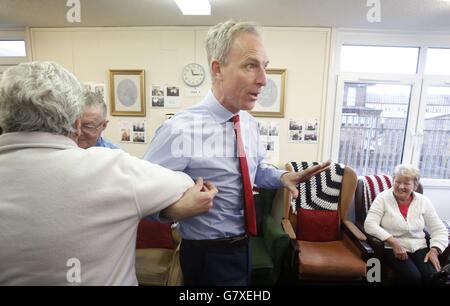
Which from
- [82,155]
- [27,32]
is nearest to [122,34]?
[27,32]

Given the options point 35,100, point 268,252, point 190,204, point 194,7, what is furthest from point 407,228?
point 194,7

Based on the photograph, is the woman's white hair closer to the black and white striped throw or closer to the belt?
the belt

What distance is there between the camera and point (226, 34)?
0.83 m

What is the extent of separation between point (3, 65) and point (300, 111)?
323cm

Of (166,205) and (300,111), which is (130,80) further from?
(166,205)

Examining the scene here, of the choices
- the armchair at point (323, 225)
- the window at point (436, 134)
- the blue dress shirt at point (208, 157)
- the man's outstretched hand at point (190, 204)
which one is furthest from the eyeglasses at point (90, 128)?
the window at point (436, 134)

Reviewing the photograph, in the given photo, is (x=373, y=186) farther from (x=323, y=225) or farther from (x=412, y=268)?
(x=412, y=268)

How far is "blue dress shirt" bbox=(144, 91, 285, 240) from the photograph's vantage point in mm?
806

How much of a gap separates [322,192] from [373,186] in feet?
1.63

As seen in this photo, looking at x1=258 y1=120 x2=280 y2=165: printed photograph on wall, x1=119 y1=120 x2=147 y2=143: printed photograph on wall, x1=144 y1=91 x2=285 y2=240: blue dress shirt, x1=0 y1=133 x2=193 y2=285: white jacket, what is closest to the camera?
x1=0 y1=133 x2=193 y2=285: white jacket

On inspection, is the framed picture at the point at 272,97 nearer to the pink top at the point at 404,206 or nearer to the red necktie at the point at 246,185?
the pink top at the point at 404,206

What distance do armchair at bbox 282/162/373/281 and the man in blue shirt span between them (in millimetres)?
1024

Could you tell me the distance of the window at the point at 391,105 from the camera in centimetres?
239

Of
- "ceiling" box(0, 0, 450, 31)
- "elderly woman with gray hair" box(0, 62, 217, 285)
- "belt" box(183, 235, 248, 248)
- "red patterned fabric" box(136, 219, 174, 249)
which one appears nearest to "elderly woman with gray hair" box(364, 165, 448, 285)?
"ceiling" box(0, 0, 450, 31)
